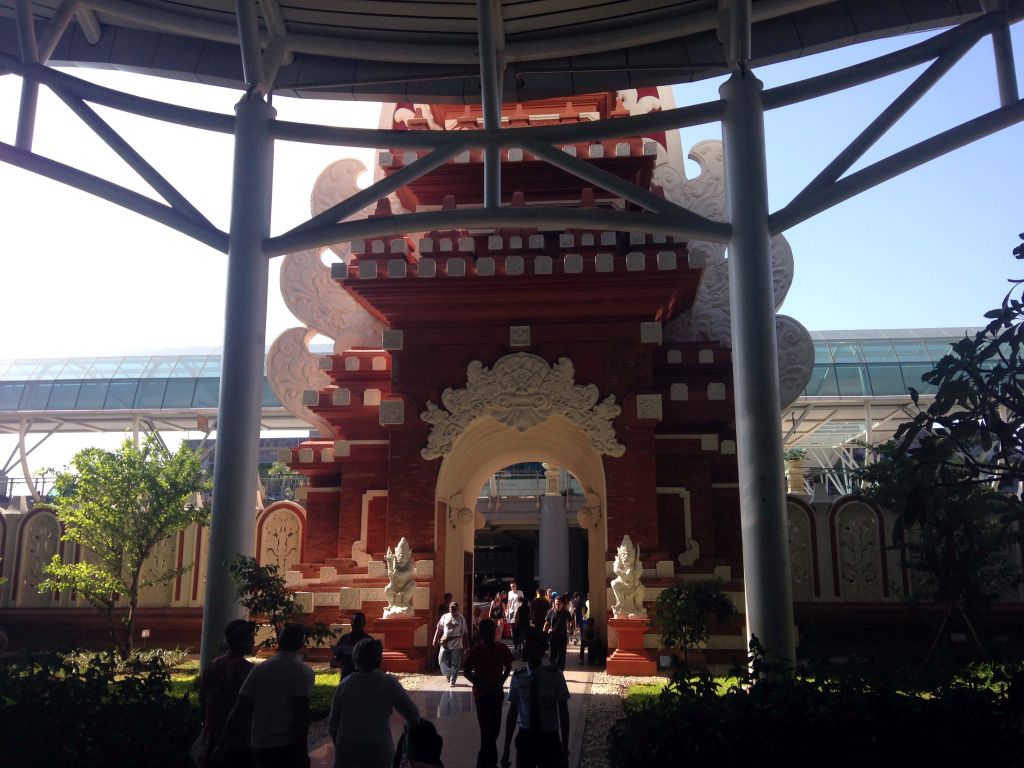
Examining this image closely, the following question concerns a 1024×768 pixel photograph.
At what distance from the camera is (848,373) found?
33.5m

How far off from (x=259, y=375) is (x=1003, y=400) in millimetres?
7425

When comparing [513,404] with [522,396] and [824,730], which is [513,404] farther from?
[824,730]

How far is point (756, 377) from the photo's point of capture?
30.0ft

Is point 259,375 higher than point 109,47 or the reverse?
the reverse

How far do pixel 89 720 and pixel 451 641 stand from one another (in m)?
7.25

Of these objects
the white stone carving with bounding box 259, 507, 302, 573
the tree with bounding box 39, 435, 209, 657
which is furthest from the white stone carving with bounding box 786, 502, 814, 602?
the tree with bounding box 39, 435, 209, 657

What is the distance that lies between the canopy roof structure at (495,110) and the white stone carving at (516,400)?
4.86 m

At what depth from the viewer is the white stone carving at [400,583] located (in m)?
14.0

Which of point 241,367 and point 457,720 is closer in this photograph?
point 241,367

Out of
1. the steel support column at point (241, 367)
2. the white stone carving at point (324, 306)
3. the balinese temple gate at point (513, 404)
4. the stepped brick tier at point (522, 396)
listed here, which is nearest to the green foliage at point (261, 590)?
the steel support column at point (241, 367)

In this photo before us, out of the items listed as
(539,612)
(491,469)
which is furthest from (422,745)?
(491,469)

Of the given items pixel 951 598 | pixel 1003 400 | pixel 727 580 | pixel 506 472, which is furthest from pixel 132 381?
pixel 1003 400

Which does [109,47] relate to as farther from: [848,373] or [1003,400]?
[848,373]

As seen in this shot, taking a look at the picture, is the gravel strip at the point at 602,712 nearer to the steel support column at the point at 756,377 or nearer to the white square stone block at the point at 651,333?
the steel support column at the point at 756,377
